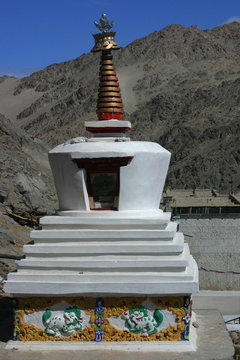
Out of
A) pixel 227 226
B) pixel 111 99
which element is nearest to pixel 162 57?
pixel 227 226

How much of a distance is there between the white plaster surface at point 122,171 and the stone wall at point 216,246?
9.08 metres

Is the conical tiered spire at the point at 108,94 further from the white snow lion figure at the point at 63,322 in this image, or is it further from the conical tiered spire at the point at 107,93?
the white snow lion figure at the point at 63,322

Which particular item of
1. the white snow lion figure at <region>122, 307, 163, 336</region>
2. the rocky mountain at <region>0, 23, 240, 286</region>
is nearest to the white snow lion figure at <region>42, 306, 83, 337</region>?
the white snow lion figure at <region>122, 307, 163, 336</region>

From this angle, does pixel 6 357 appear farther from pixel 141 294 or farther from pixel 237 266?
pixel 237 266

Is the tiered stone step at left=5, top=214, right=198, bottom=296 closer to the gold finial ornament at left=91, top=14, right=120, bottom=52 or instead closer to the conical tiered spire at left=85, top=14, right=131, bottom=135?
the conical tiered spire at left=85, top=14, right=131, bottom=135

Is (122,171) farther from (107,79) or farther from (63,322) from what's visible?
(63,322)

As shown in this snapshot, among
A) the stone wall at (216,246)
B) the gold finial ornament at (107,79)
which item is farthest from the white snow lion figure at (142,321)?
the stone wall at (216,246)

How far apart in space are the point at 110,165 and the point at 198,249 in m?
9.79

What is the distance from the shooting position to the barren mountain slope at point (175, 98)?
150ft

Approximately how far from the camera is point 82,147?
7.32 m

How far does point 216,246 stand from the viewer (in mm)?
16438

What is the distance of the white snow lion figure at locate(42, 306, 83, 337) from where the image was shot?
6.98 meters

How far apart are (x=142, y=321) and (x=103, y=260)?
1.00 metres

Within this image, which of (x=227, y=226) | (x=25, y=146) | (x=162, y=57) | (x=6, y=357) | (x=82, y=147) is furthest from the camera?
(x=162, y=57)
